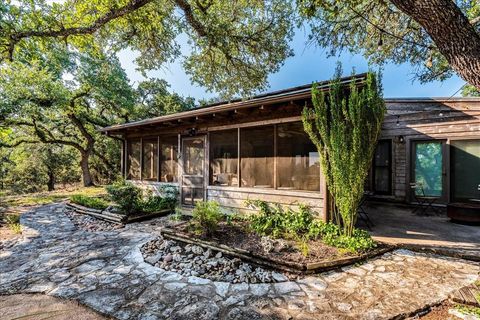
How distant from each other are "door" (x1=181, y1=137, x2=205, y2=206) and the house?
0.03 m

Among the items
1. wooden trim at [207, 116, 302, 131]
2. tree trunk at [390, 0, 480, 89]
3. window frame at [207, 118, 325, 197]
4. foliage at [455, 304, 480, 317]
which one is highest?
tree trunk at [390, 0, 480, 89]

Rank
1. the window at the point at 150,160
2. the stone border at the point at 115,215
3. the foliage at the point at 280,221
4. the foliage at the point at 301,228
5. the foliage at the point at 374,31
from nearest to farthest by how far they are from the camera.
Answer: the foliage at the point at 301,228, the foliage at the point at 280,221, the foliage at the point at 374,31, the stone border at the point at 115,215, the window at the point at 150,160

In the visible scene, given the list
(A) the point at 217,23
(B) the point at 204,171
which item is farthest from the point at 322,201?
(A) the point at 217,23

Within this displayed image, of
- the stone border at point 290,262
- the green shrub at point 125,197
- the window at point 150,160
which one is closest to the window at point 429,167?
the stone border at point 290,262

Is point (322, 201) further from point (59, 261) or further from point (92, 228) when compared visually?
point (92, 228)

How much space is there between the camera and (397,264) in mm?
3660

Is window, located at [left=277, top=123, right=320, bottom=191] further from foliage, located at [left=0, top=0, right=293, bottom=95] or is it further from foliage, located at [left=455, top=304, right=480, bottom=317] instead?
foliage, located at [left=455, top=304, right=480, bottom=317]

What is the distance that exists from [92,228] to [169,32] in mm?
5675

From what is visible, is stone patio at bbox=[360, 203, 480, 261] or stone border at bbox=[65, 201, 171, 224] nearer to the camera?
stone patio at bbox=[360, 203, 480, 261]

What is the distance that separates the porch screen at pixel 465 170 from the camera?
659 cm

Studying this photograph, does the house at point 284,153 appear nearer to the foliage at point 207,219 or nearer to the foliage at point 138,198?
the foliage at point 138,198

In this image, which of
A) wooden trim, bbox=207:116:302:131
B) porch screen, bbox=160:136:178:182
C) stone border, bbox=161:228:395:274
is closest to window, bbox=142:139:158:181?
porch screen, bbox=160:136:178:182

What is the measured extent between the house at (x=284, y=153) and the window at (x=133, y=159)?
72 mm

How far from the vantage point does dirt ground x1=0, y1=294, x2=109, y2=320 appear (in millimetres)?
2480
